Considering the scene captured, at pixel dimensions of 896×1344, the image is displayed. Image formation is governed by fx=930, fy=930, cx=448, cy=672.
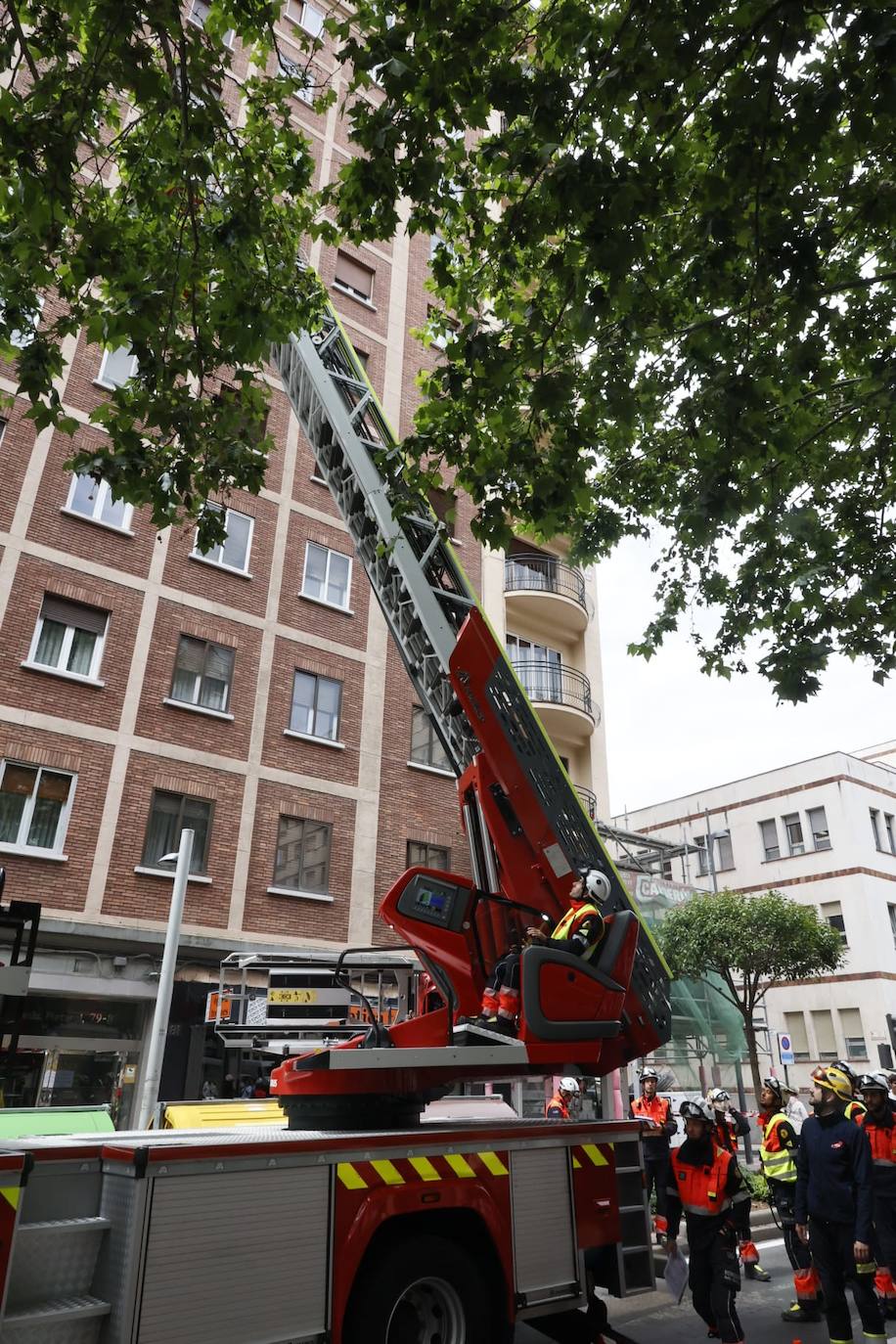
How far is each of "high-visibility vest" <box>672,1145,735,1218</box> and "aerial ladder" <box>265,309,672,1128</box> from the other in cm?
90

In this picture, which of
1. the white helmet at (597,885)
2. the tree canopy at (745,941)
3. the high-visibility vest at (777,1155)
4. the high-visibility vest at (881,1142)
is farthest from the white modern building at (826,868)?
the white helmet at (597,885)

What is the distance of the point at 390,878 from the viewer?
18500 mm

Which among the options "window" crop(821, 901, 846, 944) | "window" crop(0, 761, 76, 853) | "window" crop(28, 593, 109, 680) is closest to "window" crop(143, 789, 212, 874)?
"window" crop(0, 761, 76, 853)

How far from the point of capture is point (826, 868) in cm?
3738

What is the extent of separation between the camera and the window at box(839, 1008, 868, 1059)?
34.4 meters

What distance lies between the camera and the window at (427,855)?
755 inches

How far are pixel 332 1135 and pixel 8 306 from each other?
249 inches

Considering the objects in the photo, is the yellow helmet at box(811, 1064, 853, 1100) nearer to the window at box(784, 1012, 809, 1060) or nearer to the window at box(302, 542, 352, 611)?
the window at box(302, 542, 352, 611)

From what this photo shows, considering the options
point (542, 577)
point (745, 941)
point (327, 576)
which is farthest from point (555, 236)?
point (745, 941)

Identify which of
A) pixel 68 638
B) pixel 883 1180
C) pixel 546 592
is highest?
pixel 546 592

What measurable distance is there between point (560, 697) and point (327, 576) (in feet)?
22.6

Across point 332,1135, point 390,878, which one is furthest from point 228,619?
point 332,1135

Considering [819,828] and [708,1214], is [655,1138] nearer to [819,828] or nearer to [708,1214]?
[708,1214]

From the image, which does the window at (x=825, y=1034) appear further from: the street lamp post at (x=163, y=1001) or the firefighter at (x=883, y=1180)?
the street lamp post at (x=163, y=1001)
